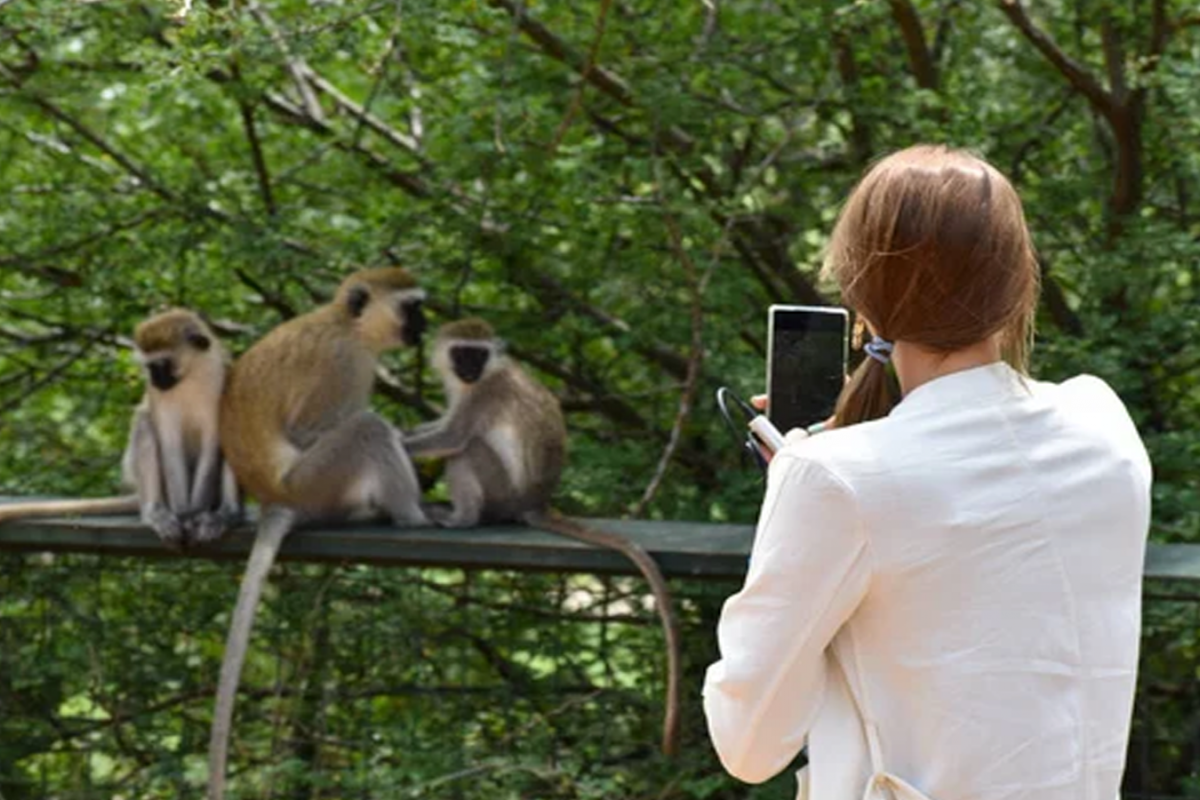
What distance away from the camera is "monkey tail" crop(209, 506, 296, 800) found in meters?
5.05

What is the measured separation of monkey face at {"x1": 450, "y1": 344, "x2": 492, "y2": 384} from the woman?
443 centimetres

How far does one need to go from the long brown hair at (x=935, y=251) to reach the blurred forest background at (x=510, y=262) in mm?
3047

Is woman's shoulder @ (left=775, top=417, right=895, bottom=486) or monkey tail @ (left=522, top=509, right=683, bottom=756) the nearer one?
woman's shoulder @ (left=775, top=417, right=895, bottom=486)

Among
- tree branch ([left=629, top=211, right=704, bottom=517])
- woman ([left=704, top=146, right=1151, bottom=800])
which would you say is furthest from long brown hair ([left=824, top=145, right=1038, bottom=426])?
tree branch ([left=629, top=211, right=704, bottom=517])

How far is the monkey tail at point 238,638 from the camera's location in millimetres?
5047

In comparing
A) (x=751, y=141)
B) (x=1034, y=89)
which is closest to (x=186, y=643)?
(x=751, y=141)

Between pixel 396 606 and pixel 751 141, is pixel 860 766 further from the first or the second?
pixel 751 141

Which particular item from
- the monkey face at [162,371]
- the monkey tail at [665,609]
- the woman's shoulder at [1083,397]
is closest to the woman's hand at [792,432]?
the woman's shoulder at [1083,397]

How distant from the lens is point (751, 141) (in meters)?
7.08

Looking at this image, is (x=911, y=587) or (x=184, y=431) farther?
(x=184, y=431)

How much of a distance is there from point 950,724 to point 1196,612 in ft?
10.3

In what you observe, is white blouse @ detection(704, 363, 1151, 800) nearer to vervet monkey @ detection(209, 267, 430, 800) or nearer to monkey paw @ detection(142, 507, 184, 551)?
monkey paw @ detection(142, 507, 184, 551)

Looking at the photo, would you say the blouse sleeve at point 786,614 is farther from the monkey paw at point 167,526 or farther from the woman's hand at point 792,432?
the monkey paw at point 167,526

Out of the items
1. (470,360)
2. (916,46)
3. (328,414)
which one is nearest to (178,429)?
(328,414)
